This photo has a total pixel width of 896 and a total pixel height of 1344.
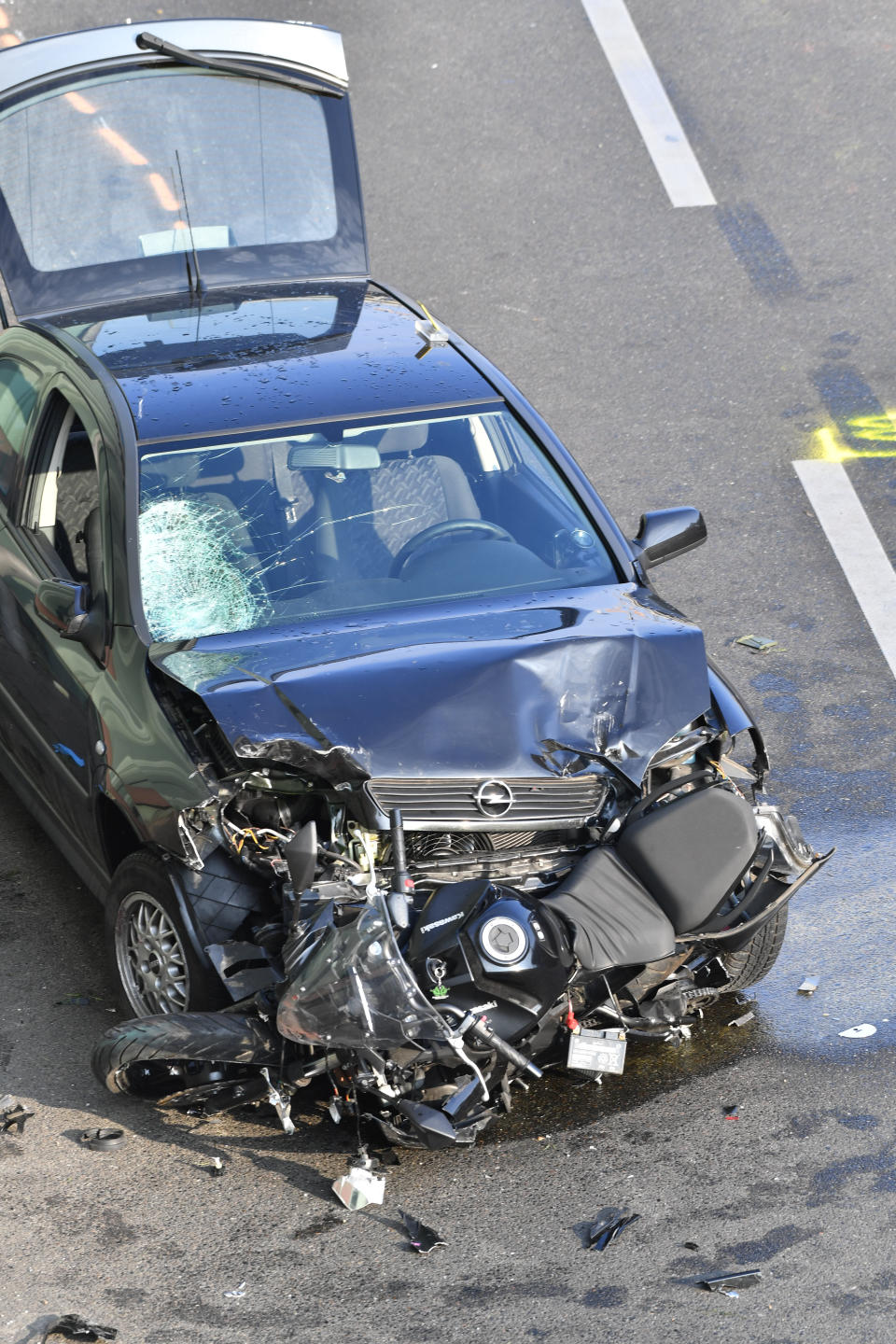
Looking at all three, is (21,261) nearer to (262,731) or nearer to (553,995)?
(262,731)

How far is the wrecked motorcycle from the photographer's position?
436cm

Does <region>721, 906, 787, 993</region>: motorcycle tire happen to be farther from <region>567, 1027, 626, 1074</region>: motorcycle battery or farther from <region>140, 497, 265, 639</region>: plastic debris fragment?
<region>140, 497, 265, 639</region>: plastic debris fragment

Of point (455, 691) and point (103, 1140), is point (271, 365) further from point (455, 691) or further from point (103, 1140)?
point (103, 1140)

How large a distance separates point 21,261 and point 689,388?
14.9 ft

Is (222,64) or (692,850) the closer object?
(692,850)

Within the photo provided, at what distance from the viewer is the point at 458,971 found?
173 inches

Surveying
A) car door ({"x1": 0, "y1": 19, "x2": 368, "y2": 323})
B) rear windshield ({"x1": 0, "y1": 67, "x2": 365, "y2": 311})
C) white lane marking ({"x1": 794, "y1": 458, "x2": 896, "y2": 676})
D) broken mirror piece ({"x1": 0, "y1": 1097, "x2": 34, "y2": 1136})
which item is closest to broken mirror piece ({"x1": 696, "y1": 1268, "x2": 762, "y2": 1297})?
broken mirror piece ({"x1": 0, "y1": 1097, "x2": 34, "y2": 1136})

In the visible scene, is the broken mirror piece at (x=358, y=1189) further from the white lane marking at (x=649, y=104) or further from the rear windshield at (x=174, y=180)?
the white lane marking at (x=649, y=104)

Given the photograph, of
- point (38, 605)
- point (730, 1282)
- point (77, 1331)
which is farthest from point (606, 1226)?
point (38, 605)

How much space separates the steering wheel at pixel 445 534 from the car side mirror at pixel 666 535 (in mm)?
511

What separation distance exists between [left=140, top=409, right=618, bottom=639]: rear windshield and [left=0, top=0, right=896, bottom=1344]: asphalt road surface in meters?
1.49

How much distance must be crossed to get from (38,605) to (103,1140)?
191 cm

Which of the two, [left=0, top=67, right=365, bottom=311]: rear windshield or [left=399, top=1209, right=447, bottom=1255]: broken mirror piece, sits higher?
[left=0, top=67, right=365, bottom=311]: rear windshield

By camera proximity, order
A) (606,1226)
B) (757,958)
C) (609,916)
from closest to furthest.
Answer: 1. (606,1226)
2. (609,916)
3. (757,958)
